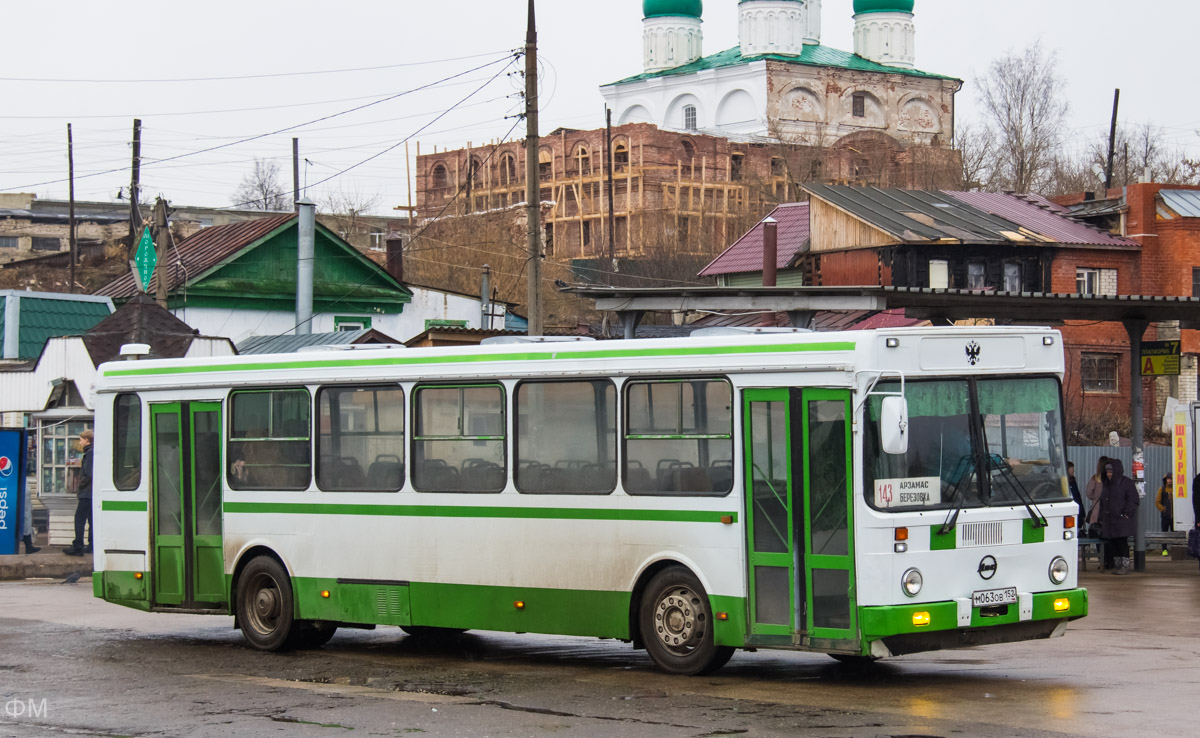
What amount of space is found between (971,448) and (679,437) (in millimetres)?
2134

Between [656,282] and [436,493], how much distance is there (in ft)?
172

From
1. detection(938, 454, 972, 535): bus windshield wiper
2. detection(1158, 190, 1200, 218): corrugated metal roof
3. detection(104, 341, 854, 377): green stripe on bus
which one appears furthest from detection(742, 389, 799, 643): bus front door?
detection(1158, 190, 1200, 218): corrugated metal roof

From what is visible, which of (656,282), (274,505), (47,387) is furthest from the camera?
(656,282)

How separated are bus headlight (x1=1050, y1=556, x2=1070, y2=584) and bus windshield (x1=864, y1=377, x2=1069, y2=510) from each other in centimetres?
44

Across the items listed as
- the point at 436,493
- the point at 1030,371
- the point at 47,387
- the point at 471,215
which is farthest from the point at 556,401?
the point at 471,215

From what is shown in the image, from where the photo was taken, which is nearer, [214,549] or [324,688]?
[324,688]

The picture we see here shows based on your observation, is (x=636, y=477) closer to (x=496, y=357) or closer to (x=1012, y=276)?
(x=496, y=357)

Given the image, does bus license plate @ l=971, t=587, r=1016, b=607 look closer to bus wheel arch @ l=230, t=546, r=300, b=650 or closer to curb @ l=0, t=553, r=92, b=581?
bus wheel arch @ l=230, t=546, r=300, b=650

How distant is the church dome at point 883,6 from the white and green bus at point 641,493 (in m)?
95.5

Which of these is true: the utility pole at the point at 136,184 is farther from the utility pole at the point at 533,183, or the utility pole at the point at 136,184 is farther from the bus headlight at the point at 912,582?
the bus headlight at the point at 912,582

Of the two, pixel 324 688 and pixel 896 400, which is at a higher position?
pixel 896 400

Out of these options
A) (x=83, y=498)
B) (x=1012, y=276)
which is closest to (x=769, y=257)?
(x=1012, y=276)

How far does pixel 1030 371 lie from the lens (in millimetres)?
11617

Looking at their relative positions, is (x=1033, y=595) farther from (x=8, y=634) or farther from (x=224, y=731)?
(x=8, y=634)
